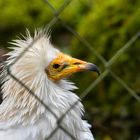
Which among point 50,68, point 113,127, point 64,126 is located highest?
point 50,68

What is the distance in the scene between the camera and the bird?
3646 millimetres

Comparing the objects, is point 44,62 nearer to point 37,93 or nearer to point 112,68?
point 37,93

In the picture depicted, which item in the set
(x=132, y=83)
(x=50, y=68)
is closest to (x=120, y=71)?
(x=132, y=83)

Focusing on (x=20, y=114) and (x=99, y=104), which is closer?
(x=20, y=114)

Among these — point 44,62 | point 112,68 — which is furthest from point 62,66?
point 112,68

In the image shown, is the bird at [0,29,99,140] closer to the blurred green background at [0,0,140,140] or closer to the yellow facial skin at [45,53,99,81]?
the yellow facial skin at [45,53,99,81]

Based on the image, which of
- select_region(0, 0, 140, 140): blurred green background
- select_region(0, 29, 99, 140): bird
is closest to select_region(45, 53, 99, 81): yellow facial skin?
select_region(0, 29, 99, 140): bird

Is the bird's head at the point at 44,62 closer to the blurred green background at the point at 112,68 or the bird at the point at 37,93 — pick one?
the bird at the point at 37,93

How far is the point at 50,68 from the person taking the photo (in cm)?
375

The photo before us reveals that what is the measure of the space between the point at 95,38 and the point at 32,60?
89.0 inches

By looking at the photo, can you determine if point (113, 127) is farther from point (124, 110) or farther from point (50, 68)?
point (50, 68)

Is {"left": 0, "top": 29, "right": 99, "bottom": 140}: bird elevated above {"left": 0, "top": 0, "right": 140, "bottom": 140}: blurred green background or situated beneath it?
elevated above

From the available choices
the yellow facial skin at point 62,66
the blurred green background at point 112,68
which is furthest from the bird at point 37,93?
the blurred green background at point 112,68

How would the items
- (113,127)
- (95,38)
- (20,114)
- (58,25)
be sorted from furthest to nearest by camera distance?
(58,25), (95,38), (113,127), (20,114)
